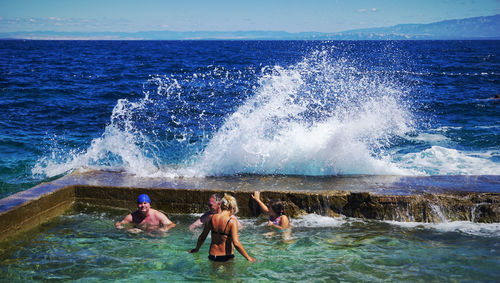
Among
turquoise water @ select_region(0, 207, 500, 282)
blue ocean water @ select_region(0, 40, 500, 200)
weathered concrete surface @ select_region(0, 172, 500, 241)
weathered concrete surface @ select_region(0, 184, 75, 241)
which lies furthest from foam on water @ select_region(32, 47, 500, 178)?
turquoise water @ select_region(0, 207, 500, 282)

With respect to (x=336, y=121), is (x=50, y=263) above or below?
below

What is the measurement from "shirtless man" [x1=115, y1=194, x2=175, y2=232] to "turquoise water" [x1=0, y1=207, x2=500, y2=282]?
163mm

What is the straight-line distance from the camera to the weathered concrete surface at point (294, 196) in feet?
21.5

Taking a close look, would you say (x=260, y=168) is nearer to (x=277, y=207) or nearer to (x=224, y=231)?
(x=277, y=207)

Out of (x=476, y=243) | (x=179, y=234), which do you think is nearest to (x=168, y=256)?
(x=179, y=234)

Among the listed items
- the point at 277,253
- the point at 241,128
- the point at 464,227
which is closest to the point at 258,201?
the point at 277,253

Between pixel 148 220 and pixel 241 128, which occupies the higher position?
pixel 241 128

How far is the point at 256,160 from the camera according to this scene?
8.69 meters

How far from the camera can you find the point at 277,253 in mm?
5750

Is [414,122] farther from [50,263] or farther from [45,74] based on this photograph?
[45,74]

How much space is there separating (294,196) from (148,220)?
89.8 inches

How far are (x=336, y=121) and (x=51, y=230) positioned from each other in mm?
6170

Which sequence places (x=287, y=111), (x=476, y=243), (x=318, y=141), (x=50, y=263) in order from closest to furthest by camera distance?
1. (x=50, y=263)
2. (x=476, y=243)
3. (x=318, y=141)
4. (x=287, y=111)

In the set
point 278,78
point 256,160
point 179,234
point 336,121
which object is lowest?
point 179,234
